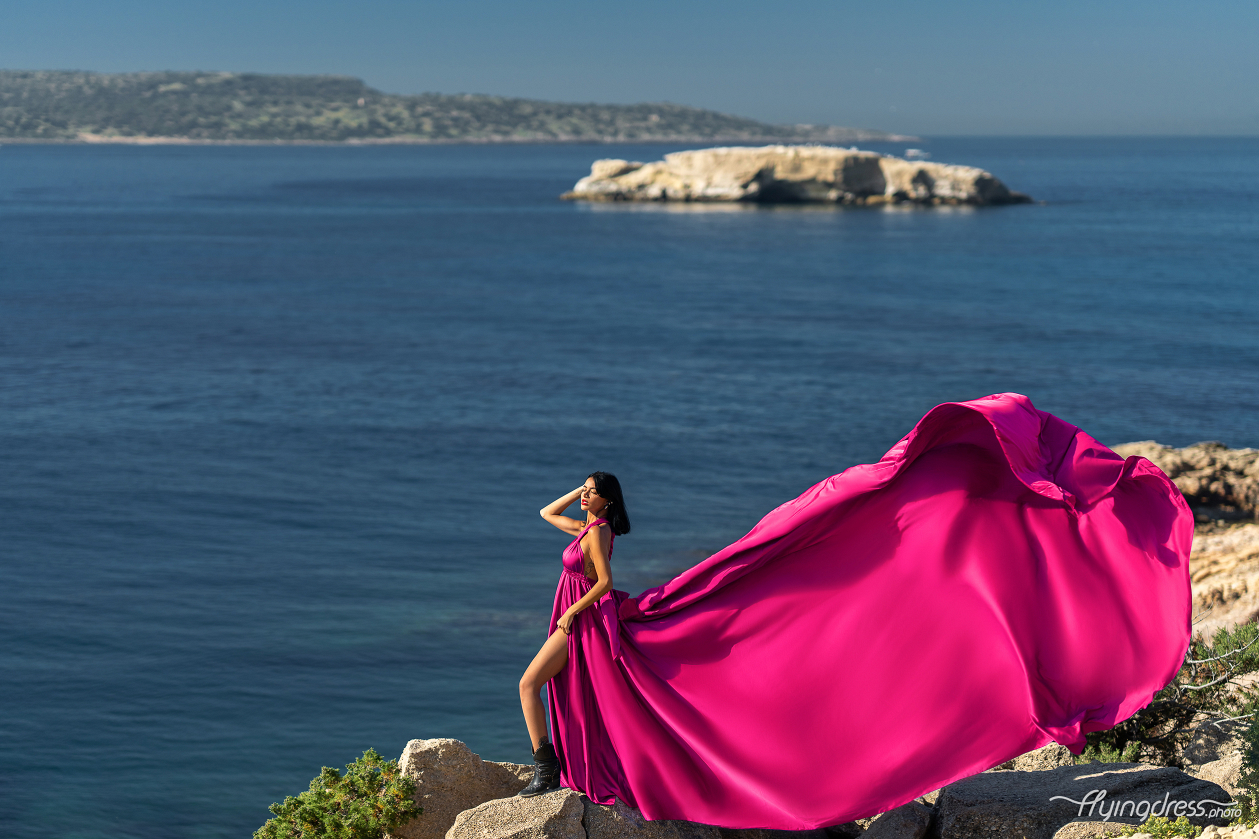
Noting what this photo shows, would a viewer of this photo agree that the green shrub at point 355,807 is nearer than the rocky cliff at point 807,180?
Yes

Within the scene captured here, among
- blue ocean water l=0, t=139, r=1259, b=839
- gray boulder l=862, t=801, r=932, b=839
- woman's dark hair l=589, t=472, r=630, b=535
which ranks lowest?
blue ocean water l=0, t=139, r=1259, b=839

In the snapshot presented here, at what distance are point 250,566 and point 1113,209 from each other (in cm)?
10527

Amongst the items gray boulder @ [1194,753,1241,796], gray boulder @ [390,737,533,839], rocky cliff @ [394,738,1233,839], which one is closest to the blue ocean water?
gray boulder @ [390,737,533,839]

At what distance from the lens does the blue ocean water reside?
15156 mm

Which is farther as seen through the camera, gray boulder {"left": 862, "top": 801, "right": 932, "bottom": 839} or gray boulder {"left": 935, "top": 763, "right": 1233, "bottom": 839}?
gray boulder {"left": 862, "top": 801, "right": 932, "bottom": 839}

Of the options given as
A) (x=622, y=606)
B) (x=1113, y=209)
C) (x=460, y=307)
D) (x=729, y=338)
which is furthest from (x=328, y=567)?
(x=1113, y=209)

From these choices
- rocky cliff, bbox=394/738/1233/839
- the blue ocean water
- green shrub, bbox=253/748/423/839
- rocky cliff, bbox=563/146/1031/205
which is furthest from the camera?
rocky cliff, bbox=563/146/1031/205

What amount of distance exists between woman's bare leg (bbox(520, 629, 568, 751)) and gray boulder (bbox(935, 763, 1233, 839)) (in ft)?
8.26

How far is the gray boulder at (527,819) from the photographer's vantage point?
664 centimetres

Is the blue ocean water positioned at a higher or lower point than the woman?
lower

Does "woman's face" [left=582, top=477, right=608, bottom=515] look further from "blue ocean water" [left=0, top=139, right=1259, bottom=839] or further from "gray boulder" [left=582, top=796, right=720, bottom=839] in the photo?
"blue ocean water" [left=0, top=139, right=1259, bottom=839]

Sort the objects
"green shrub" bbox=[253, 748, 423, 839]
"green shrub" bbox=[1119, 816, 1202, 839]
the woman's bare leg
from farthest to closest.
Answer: "green shrub" bbox=[253, 748, 423, 839]
the woman's bare leg
"green shrub" bbox=[1119, 816, 1202, 839]

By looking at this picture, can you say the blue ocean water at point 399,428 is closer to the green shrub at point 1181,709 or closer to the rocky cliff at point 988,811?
the rocky cliff at point 988,811

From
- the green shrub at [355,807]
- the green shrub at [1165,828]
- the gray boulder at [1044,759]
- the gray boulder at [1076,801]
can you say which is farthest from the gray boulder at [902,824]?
the green shrub at [355,807]
